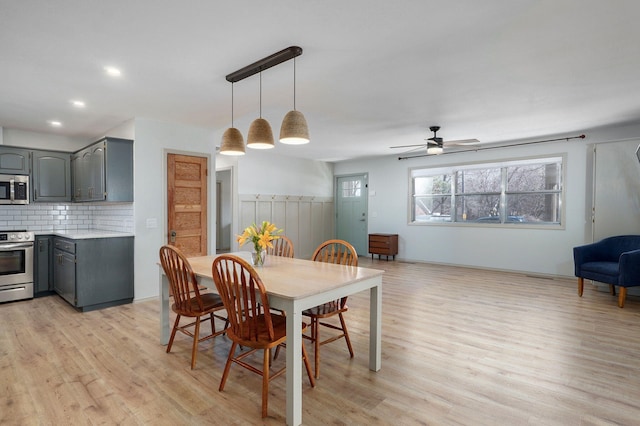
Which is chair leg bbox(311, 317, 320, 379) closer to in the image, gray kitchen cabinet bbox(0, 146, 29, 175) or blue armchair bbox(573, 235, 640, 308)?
blue armchair bbox(573, 235, 640, 308)

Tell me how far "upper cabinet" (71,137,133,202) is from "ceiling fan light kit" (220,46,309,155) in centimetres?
206

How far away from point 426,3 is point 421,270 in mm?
5417

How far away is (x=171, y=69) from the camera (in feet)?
9.62

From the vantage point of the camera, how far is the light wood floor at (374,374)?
6.85 feet

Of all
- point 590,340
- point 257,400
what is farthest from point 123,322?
point 590,340

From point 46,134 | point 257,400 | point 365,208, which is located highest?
point 46,134

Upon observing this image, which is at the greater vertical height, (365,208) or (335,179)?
(335,179)

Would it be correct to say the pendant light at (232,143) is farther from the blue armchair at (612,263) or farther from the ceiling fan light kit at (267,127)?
the blue armchair at (612,263)

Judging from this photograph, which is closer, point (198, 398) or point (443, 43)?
point (198, 398)

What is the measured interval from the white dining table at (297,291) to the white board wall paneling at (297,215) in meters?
4.05

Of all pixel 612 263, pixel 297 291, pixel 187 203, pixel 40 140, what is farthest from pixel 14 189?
pixel 612 263

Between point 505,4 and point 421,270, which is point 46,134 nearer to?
point 505,4

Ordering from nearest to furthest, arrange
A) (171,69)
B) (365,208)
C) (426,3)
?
(426,3) < (171,69) < (365,208)

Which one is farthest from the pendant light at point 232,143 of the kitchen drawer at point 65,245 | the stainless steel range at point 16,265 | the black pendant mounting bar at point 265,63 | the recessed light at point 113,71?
the stainless steel range at point 16,265
